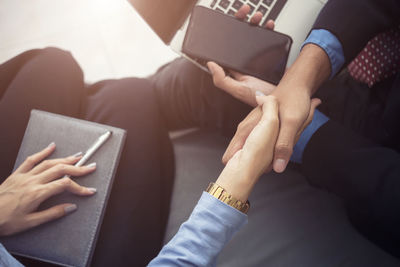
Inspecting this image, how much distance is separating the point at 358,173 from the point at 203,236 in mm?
382

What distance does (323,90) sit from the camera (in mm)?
792

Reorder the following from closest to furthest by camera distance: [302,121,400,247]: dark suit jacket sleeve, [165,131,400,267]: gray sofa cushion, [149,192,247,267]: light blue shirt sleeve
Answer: [149,192,247,267]: light blue shirt sleeve
[302,121,400,247]: dark suit jacket sleeve
[165,131,400,267]: gray sofa cushion

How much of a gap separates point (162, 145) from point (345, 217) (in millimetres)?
531

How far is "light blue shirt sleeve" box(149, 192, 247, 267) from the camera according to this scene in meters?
0.50

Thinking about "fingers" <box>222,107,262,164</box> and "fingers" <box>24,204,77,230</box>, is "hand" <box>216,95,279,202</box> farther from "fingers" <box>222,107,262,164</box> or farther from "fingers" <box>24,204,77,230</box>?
"fingers" <box>24,204,77,230</box>

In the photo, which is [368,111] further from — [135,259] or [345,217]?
[135,259]

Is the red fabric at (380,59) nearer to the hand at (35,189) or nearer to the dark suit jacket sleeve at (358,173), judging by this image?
the dark suit jacket sleeve at (358,173)

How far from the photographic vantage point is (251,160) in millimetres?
558

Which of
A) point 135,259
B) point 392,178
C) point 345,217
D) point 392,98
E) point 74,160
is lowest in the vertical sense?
point 135,259

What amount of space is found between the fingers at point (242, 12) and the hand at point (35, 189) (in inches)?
19.1

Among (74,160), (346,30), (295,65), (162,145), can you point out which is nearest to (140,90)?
(162,145)

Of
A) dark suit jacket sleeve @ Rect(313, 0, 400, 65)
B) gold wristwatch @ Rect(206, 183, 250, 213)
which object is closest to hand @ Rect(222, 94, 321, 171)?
gold wristwatch @ Rect(206, 183, 250, 213)

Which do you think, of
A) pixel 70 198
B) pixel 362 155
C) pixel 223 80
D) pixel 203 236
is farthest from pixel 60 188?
pixel 362 155

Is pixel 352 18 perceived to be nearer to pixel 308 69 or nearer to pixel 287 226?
pixel 308 69
